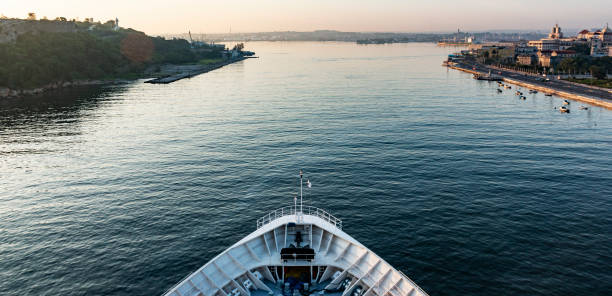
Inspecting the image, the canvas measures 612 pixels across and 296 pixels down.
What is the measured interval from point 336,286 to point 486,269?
17.8 metres

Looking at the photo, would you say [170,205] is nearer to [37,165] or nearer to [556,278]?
[37,165]

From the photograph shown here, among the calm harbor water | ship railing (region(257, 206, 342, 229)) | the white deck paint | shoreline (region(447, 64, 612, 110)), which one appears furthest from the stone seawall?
the white deck paint

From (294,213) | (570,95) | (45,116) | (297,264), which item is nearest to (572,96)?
(570,95)

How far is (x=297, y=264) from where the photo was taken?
3359 cm

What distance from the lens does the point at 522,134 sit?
96.8 metres

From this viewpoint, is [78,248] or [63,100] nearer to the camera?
[78,248]

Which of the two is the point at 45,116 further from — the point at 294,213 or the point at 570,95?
the point at 570,95

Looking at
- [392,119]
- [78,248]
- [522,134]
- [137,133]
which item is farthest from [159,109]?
[522,134]

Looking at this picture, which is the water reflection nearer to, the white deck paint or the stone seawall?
the white deck paint

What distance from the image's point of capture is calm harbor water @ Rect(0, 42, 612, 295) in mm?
41594

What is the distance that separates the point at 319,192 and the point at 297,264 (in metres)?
28.8

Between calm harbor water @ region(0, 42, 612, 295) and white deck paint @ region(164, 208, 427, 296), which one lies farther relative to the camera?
calm harbor water @ region(0, 42, 612, 295)

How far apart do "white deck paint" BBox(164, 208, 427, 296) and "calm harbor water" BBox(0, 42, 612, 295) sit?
28.8ft

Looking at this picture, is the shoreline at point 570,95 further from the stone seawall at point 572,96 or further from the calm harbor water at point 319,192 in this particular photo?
the calm harbor water at point 319,192
